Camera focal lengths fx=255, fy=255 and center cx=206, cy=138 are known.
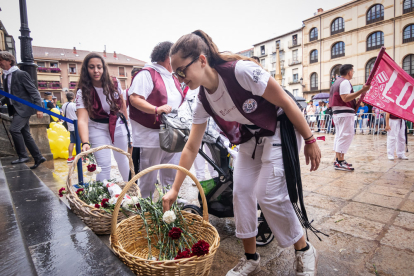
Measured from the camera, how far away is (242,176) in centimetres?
176

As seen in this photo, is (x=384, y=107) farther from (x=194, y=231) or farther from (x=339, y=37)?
(x=339, y=37)

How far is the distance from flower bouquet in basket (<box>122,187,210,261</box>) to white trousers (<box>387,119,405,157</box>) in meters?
5.80

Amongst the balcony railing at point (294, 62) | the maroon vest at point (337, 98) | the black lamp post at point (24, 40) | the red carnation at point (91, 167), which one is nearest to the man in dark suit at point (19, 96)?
the black lamp post at point (24, 40)

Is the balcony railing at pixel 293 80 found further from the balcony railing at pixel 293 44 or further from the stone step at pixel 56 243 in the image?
the stone step at pixel 56 243

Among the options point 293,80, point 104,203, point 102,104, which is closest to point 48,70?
point 293,80

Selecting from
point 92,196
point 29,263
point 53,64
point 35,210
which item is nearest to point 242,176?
point 29,263

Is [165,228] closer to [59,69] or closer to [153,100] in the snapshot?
[153,100]

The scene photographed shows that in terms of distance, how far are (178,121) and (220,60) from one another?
3.41 ft

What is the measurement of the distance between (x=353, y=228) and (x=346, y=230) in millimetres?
86

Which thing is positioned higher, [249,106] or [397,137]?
[249,106]

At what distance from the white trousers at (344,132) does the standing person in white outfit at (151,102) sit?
3.47 m

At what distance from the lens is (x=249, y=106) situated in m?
1.52

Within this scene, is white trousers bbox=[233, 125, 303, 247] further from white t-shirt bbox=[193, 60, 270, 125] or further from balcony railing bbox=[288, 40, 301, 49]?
balcony railing bbox=[288, 40, 301, 49]

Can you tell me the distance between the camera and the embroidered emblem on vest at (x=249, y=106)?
1.52m
